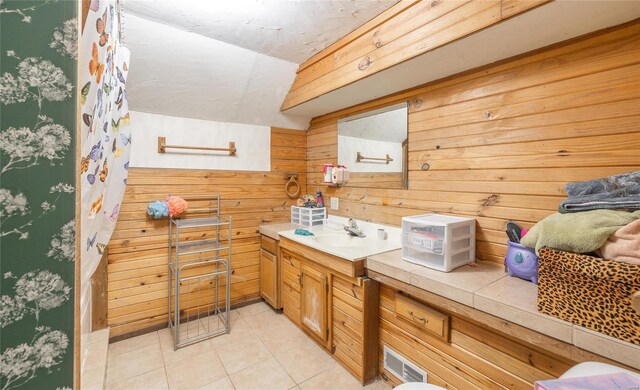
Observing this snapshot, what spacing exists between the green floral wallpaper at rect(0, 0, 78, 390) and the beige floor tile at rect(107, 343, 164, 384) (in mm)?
1681

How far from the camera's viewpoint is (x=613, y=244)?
37.2 inches

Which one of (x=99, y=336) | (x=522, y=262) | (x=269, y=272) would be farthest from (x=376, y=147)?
(x=99, y=336)

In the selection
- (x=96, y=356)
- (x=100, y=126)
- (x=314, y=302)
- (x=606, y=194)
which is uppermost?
(x=100, y=126)

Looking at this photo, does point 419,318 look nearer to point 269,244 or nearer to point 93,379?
point 269,244

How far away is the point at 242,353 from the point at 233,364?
127 mm

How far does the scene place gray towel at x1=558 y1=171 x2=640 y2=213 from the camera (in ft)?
3.42

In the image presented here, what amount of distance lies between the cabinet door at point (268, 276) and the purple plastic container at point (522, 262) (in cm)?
187

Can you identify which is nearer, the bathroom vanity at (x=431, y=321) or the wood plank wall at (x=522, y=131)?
the bathroom vanity at (x=431, y=321)

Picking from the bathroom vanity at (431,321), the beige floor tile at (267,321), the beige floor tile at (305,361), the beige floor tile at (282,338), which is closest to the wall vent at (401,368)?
the bathroom vanity at (431,321)

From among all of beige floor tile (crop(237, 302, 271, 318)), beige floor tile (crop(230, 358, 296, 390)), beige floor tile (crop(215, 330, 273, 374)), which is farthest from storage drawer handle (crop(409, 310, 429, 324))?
beige floor tile (crop(237, 302, 271, 318))

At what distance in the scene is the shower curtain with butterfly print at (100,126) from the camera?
2.67ft

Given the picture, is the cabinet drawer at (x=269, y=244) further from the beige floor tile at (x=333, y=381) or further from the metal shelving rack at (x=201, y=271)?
the beige floor tile at (x=333, y=381)

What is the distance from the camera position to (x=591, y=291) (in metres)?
0.95

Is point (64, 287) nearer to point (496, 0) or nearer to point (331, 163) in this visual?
point (496, 0)
